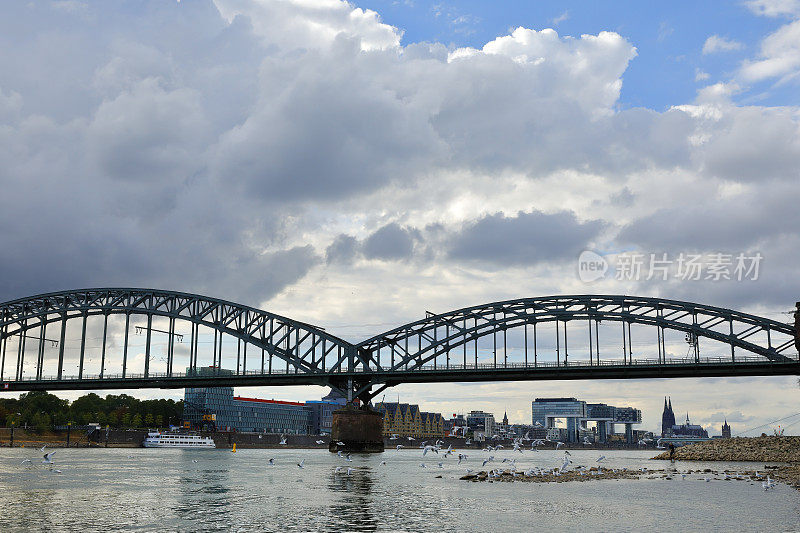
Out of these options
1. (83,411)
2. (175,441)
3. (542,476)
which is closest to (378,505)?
(542,476)

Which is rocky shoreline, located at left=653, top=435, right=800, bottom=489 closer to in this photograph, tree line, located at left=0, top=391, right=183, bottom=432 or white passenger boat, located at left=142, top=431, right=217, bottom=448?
white passenger boat, located at left=142, top=431, right=217, bottom=448

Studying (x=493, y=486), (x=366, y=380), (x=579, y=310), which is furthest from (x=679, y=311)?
(x=493, y=486)

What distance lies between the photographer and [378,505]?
3331cm

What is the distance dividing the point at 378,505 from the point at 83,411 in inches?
6332

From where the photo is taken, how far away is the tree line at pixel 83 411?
525 feet

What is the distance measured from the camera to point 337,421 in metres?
104

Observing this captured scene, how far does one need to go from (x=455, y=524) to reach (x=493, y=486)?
17493 millimetres

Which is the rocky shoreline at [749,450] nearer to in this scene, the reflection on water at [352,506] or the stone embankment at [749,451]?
the stone embankment at [749,451]

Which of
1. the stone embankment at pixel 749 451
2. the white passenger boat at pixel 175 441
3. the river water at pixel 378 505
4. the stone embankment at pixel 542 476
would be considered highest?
the river water at pixel 378 505

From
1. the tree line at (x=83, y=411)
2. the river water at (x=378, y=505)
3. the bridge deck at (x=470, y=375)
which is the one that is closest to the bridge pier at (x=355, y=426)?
the bridge deck at (x=470, y=375)

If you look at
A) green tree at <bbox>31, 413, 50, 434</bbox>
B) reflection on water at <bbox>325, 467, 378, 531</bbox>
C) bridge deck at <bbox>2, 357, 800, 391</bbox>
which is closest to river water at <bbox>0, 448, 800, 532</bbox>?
reflection on water at <bbox>325, 467, 378, 531</bbox>

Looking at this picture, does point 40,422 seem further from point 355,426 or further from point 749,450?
point 749,450

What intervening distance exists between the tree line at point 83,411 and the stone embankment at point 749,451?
11930cm

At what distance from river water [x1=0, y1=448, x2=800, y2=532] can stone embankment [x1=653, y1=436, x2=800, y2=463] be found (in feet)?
157
